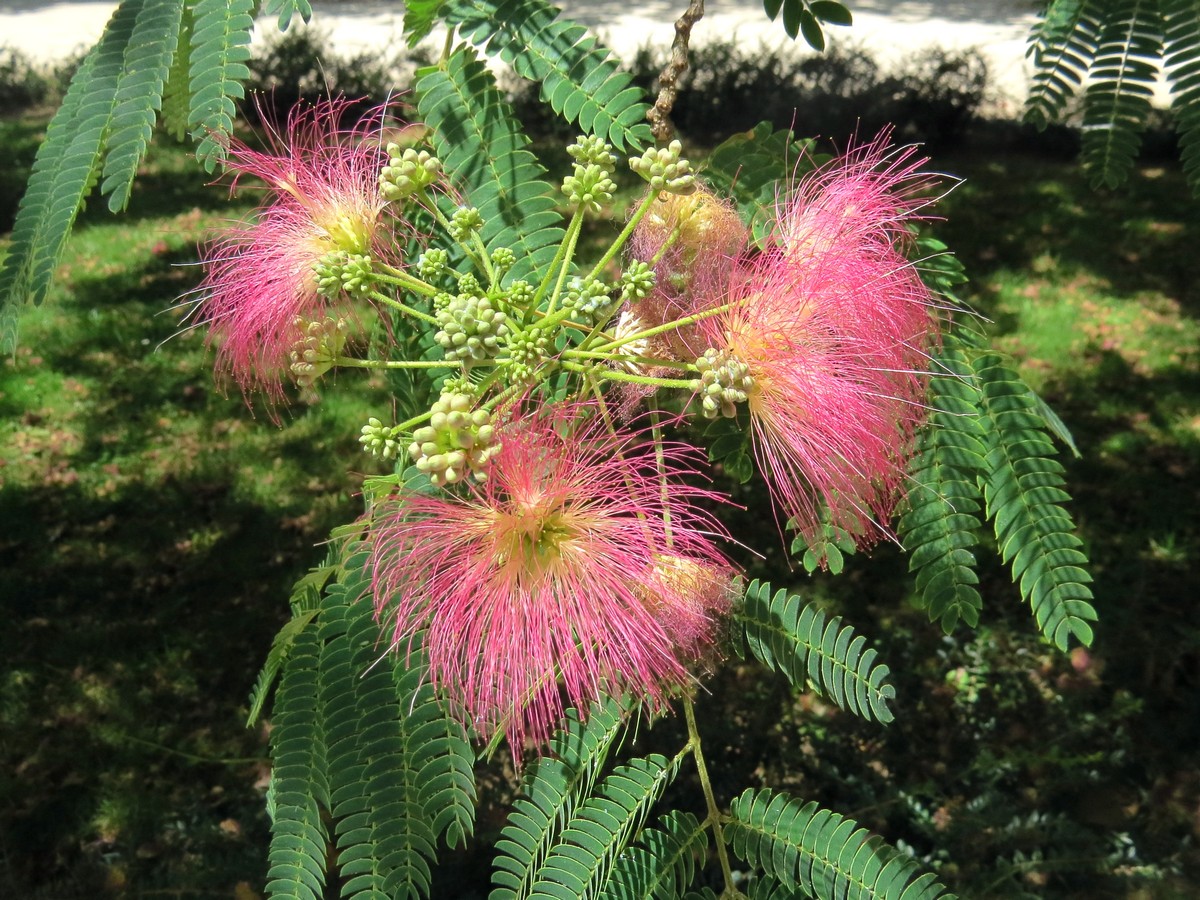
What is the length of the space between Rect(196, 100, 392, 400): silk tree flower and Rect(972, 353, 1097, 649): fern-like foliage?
1164mm

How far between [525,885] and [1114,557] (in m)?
3.50

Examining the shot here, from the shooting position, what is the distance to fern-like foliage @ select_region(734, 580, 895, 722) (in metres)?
1.50

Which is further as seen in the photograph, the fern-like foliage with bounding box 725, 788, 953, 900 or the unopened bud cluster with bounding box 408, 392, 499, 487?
the fern-like foliage with bounding box 725, 788, 953, 900

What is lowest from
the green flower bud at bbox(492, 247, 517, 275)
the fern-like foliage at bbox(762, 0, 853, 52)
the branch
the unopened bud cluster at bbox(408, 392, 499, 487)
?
the unopened bud cluster at bbox(408, 392, 499, 487)

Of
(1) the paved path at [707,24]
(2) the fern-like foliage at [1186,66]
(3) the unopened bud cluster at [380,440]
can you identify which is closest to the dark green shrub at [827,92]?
(1) the paved path at [707,24]

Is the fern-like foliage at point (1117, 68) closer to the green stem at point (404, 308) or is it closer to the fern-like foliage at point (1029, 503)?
the fern-like foliage at point (1029, 503)

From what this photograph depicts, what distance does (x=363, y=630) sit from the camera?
1.68m

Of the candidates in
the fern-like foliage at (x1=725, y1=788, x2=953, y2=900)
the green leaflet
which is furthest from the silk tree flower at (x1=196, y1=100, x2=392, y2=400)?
the fern-like foliage at (x1=725, y1=788, x2=953, y2=900)

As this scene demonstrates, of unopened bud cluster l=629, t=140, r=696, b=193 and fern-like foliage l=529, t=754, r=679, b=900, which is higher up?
unopened bud cluster l=629, t=140, r=696, b=193

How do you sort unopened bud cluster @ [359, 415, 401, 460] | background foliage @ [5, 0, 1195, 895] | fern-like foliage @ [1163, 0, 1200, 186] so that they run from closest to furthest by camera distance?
unopened bud cluster @ [359, 415, 401, 460] < fern-like foliage @ [1163, 0, 1200, 186] < background foliage @ [5, 0, 1195, 895]

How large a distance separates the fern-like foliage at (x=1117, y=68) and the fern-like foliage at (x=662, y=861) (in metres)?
1.85

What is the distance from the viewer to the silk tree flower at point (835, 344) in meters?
1.40

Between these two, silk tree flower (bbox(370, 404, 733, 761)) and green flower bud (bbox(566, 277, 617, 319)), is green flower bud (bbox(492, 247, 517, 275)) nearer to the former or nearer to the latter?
green flower bud (bbox(566, 277, 617, 319))

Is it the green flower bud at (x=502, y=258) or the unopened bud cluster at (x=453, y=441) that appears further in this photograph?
the green flower bud at (x=502, y=258)
